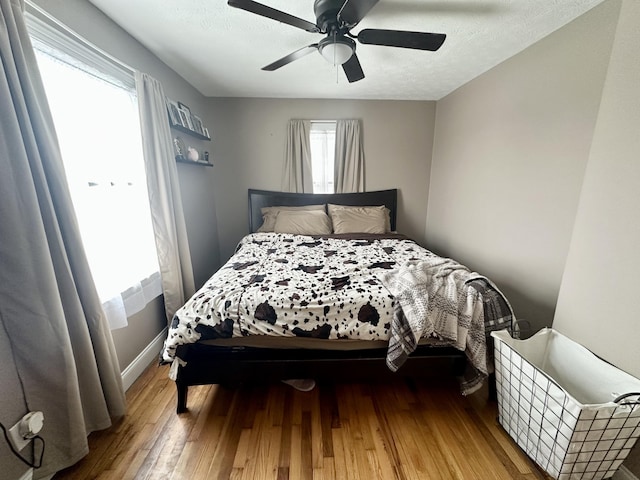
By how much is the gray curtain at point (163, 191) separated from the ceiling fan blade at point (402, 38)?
1.56 meters

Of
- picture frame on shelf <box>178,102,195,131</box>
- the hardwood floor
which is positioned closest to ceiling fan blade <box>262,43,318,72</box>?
picture frame on shelf <box>178,102,195,131</box>

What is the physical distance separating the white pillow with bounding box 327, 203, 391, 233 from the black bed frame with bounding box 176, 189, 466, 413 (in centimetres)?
176

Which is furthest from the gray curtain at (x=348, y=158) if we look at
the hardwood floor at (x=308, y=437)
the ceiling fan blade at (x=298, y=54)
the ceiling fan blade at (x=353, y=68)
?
the hardwood floor at (x=308, y=437)

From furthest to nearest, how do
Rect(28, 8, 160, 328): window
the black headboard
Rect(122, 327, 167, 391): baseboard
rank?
1. the black headboard
2. Rect(122, 327, 167, 391): baseboard
3. Rect(28, 8, 160, 328): window

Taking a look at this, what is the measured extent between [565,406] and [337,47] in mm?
2033

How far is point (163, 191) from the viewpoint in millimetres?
1963

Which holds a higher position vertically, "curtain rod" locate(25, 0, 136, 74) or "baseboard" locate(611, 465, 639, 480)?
"curtain rod" locate(25, 0, 136, 74)

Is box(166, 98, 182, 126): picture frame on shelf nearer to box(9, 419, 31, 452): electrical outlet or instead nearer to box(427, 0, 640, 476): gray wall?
box(9, 419, 31, 452): electrical outlet

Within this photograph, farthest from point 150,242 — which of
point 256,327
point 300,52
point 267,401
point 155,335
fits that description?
point 300,52

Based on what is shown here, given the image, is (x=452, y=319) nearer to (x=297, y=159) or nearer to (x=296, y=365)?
(x=296, y=365)

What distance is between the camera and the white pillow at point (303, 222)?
9.80 ft

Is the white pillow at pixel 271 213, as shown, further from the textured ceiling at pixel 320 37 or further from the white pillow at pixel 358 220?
the textured ceiling at pixel 320 37

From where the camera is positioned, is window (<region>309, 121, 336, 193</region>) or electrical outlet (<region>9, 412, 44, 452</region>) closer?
electrical outlet (<region>9, 412, 44, 452</region>)

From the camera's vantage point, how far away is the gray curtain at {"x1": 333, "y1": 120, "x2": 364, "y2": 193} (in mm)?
3217
